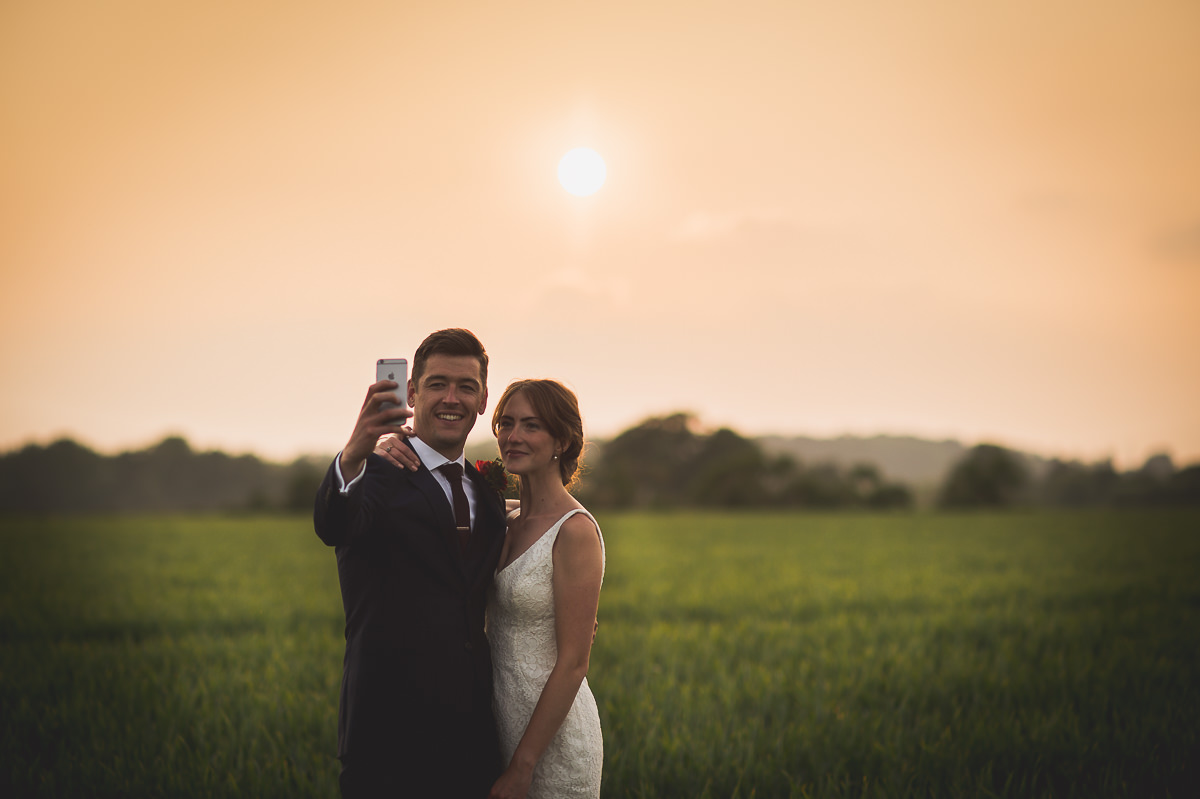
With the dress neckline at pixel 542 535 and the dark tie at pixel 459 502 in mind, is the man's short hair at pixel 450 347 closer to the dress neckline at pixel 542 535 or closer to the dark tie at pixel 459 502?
the dark tie at pixel 459 502

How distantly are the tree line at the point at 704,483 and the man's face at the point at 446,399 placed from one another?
64.6m

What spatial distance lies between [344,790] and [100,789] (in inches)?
130

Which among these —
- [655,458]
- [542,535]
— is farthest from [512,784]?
[655,458]

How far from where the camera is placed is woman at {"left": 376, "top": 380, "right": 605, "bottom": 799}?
9.07 feet

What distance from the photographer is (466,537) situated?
2820mm

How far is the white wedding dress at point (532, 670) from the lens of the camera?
9.46 ft

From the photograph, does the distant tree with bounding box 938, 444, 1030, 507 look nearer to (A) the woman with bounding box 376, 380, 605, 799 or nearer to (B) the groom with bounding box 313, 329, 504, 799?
(A) the woman with bounding box 376, 380, 605, 799

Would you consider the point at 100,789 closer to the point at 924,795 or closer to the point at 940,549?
Answer: the point at 924,795

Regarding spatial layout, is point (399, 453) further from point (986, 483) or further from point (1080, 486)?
point (1080, 486)

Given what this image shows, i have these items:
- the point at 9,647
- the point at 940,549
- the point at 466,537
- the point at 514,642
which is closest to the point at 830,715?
the point at 514,642

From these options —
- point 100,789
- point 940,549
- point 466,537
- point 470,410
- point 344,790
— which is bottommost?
point 940,549

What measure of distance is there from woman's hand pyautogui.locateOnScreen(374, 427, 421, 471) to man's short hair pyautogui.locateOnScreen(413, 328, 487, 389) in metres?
0.24

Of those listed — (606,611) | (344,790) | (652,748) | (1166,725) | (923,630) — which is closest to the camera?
(344,790)

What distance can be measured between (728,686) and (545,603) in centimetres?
492
